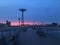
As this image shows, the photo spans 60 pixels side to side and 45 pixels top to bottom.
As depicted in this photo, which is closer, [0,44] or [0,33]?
[0,44]

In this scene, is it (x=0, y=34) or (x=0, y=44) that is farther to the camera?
(x=0, y=34)

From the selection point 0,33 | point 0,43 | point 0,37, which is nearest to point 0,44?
point 0,43

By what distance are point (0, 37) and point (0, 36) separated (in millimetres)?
306

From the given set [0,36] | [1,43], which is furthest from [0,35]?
[1,43]

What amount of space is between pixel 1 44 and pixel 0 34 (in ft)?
7.27

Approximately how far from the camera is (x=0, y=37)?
48.3ft

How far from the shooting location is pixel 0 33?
15.6m

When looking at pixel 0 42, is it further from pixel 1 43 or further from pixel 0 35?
pixel 0 35

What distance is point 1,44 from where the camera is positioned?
43.5ft

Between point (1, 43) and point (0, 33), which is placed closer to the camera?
point (1, 43)

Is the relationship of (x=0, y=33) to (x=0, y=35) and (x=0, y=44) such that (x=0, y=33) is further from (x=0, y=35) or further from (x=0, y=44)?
(x=0, y=44)

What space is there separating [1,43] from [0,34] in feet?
7.21

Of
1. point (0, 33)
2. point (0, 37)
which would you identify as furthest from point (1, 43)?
point (0, 33)

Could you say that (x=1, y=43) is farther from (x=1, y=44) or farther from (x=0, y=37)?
(x=0, y=37)
